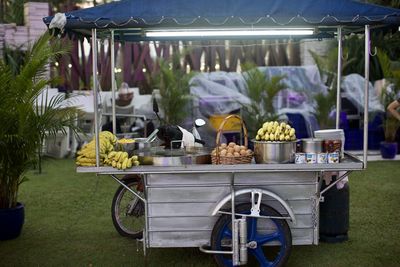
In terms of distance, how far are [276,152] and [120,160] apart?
1260 mm

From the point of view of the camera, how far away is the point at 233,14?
4.08 meters

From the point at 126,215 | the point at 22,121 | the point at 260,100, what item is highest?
the point at 260,100

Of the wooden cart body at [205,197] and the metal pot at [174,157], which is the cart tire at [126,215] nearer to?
the metal pot at [174,157]

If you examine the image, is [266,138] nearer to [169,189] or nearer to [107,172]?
[169,189]

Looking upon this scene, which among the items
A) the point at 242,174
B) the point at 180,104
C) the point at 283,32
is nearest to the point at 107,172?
the point at 242,174

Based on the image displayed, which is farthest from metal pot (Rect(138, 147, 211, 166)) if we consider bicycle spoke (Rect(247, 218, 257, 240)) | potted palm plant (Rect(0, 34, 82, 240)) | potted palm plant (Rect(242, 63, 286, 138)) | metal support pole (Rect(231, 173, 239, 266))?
potted palm plant (Rect(242, 63, 286, 138))

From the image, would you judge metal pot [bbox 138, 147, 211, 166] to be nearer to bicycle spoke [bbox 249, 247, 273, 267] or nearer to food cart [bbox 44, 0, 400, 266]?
food cart [bbox 44, 0, 400, 266]

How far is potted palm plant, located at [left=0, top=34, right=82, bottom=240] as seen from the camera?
16.2 feet

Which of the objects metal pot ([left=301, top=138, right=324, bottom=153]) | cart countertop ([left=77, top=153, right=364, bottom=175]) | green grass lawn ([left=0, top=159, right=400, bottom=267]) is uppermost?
metal pot ([left=301, top=138, right=324, bottom=153])

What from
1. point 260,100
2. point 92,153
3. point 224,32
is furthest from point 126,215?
point 260,100

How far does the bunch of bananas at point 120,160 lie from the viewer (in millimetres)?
4090

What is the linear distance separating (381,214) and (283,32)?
257cm

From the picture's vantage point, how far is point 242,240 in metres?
3.98

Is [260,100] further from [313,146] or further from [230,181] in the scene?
[230,181]
